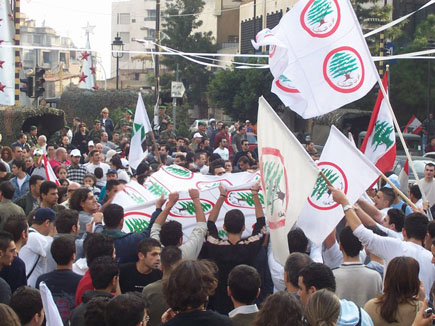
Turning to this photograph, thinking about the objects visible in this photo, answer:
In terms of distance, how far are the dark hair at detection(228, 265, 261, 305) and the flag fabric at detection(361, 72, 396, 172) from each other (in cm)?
449

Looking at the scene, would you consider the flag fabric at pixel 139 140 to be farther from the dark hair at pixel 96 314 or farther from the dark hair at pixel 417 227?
the dark hair at pixel 96 314

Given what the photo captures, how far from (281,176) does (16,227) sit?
2122 millimetres

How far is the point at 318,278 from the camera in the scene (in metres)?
5.40

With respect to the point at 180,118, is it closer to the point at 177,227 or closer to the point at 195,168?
the point at 195,168

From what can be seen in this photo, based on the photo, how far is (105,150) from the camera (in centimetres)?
1780

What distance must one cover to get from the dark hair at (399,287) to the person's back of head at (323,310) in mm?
754

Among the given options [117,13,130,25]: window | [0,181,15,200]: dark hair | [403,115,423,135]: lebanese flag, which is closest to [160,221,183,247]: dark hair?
[0,181,15,200]: dark hair

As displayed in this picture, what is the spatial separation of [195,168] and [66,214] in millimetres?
7375

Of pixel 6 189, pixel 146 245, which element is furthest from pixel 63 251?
pixel 6 189

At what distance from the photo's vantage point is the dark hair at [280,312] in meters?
4.63

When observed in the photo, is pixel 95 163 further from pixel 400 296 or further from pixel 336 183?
pixel 400 296

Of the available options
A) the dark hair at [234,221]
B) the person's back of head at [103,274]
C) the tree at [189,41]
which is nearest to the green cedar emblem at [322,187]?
the dark hair at [234,221]

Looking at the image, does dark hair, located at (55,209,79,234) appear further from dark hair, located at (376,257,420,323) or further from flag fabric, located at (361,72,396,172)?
flag fabric, located at (361,72,396,172)

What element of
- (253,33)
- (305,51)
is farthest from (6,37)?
(253,33)
